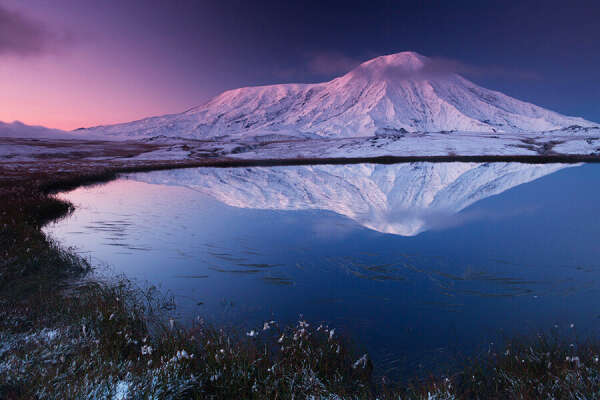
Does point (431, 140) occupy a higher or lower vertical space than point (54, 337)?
higher

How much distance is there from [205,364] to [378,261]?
9.52 meters

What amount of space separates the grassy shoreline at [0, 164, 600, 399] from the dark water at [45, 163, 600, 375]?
3.70 ft

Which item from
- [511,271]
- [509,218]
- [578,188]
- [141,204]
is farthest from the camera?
[578,188]

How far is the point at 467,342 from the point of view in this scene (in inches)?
315

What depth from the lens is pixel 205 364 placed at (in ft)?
19.8

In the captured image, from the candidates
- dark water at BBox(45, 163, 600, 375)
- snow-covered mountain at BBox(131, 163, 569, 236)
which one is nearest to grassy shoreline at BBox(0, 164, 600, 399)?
dark water at BBox(45, 163, 600, 375)

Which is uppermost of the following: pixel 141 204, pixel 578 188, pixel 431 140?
pixel 431 140

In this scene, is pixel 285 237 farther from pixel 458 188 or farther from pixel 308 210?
pixel 458 188

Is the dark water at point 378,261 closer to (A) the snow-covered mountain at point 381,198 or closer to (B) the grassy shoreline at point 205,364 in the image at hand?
(A) the snow-covered mountain at point 381,198

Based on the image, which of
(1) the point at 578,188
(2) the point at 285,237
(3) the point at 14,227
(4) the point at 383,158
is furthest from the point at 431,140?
(3) the point at 14,227

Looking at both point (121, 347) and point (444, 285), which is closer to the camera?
point (121, 347)

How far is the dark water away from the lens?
8945 mm

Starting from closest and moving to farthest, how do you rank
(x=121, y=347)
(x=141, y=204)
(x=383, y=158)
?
(x=121, y=347) → (x=141, y=204) → (x=383, y=158)

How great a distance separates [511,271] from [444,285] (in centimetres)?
344
